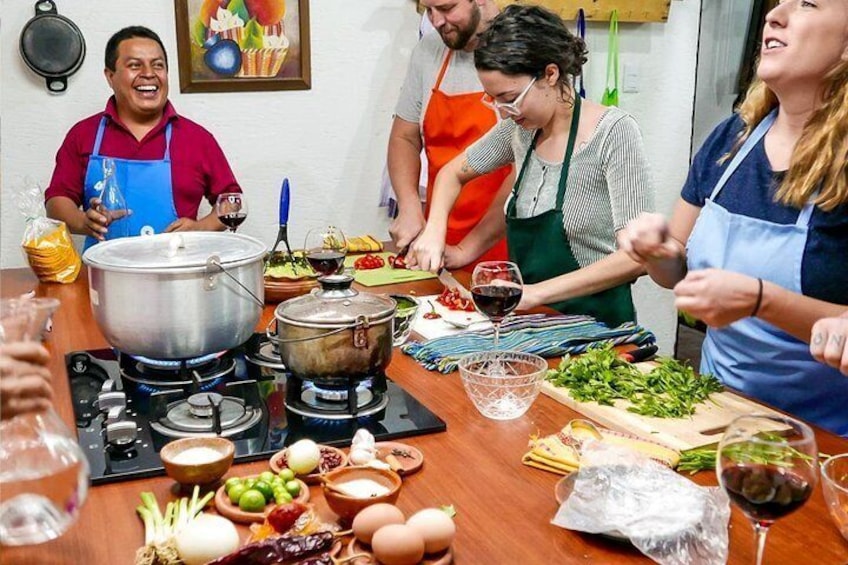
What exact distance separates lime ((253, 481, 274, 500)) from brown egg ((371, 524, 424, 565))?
0.24 meters

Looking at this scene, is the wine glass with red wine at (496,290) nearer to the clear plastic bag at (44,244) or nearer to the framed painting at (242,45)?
the clear plastic bag at (44,244)

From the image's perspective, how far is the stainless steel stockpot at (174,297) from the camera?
1635 millimetres

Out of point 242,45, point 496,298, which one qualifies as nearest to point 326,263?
point 496,298

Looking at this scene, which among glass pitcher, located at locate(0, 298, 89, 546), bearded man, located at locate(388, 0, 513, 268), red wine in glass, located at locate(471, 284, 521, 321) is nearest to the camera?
glass pitcher, located at locate(0, 298, 89, 546)

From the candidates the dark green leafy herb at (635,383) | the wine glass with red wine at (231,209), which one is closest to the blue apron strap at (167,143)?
the wine glass with red wine at (231,209)

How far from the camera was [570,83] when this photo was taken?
257cm

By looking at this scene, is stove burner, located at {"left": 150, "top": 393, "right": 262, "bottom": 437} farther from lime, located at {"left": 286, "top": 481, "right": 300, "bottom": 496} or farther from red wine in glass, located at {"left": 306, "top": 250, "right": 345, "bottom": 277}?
red wine in glass, located at {"left": 306, "top": 250, "right": 345, "bottom": 277}

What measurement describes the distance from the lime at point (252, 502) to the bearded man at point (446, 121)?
1769mm

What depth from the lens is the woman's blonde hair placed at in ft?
5.64

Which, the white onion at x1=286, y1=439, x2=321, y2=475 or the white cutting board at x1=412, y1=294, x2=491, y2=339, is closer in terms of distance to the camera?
the white onion at x1=286, y1=439, x2=321, y2=475

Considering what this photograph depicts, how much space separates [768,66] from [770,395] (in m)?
0.69

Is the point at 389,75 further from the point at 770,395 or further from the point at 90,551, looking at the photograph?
the point at 90,551

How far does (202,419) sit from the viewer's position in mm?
1557

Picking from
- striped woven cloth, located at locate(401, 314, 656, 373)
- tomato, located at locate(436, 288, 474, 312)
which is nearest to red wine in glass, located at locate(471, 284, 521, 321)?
striped woven cloth, located at locate(401, 314, 656, 373)
